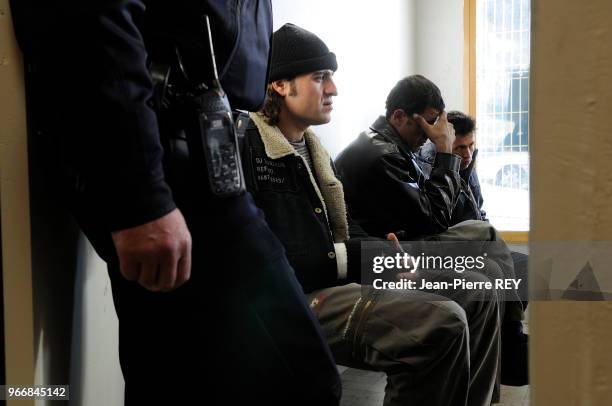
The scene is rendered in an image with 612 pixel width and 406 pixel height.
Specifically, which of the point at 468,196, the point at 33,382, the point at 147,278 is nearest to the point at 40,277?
the point at 33,382

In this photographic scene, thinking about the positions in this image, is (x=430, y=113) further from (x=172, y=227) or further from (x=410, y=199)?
(x=172, y=227)

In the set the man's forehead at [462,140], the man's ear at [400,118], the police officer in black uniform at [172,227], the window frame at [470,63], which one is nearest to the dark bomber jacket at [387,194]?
the man's ear at [400,118]

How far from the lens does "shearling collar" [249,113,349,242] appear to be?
1463 millimetres

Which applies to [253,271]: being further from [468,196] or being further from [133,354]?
[468,196]

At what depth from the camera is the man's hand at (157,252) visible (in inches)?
24.2

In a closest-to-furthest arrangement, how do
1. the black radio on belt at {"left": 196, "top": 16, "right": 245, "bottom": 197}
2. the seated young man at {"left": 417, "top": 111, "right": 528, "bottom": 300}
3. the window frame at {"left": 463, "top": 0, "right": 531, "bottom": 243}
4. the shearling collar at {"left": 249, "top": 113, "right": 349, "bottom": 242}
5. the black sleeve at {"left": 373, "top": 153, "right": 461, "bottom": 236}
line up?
1. the black radio on belt at {"left": 196, "top": 16, "right": 245, "bottom": 197}
2. the shearling collar at {"left": 249, "top": 113, "right": 349, "bottom": 242}
3. the black sleeve at {"left": 373, "top": 153, "right": 461, "bottom": 236}
4. the seated young man at {"left": 417, "top": 111, "right": 528, "bottom": 300}
5. the window frame at {"left": 463, "top": 0, "right": 531, "bottom": 243}

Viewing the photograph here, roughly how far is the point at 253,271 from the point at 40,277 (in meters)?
0.32

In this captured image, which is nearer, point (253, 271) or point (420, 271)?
point (253, 271)

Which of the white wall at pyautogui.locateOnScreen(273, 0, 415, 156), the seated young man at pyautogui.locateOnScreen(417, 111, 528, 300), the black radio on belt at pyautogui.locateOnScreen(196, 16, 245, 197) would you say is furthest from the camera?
the seated young man at pyautogui.locateOnScreen(417, 111, 528, 300)

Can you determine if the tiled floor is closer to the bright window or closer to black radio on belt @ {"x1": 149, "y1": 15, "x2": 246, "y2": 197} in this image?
black radio on belt @ {"x1": 149, "y1": 15, "x2": 246, "y2": 197}

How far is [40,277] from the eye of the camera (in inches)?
31.6

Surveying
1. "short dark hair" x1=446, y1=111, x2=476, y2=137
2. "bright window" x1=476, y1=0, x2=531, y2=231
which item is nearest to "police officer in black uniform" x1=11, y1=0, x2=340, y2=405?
"short dark hair" x1=446, y1=111, x2=476, y2=137

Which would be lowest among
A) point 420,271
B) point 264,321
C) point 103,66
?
point 420,271

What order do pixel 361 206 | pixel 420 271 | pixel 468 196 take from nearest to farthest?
pixel 420 271
pixel 361 206
pixel 468 196
